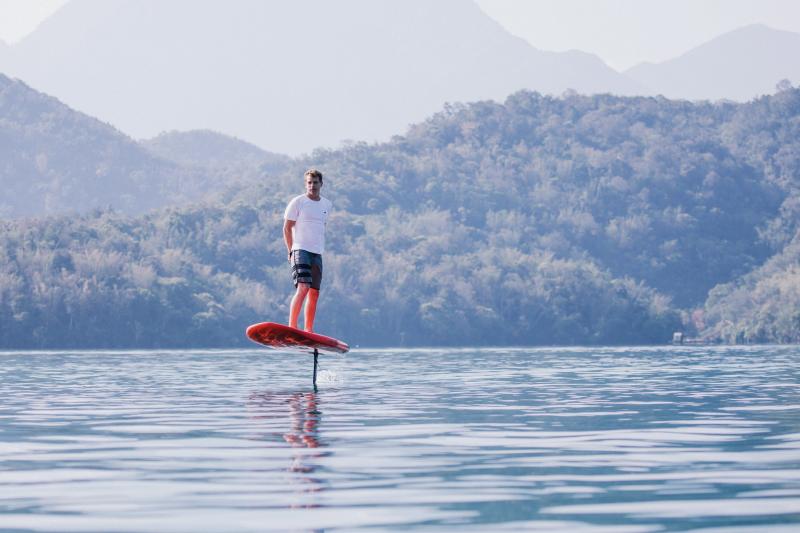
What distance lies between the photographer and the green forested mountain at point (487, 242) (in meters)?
100

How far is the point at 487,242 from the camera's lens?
459ft

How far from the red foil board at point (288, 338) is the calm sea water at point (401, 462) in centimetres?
→ 67

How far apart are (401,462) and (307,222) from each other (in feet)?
32.4

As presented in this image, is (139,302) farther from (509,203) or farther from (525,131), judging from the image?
(525,131)

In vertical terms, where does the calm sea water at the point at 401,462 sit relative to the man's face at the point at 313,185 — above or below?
below

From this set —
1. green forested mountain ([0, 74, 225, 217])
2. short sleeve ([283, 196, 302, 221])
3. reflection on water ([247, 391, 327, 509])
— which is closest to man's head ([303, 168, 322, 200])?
short sleeve ([283, 196, 302, 221])

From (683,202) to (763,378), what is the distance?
389 feet

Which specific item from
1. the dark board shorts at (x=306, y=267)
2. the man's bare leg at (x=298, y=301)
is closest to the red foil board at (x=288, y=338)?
the man's bare leg at (x=298, y=301)

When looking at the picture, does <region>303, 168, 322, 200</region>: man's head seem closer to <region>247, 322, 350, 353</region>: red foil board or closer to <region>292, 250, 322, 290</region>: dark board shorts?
<region>292, 250, 322, 290</region>: dark board shorts

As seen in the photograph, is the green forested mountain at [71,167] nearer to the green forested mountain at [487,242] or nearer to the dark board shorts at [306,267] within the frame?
the green forested mountain at [487,242]

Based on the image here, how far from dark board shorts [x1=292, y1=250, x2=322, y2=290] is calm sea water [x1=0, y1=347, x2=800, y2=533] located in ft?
5.10

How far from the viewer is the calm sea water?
8.62 metres

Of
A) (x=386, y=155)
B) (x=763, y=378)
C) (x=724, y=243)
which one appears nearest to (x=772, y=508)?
(x=763, y=378)

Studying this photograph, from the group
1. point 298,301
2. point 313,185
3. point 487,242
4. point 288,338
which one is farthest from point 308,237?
point 487,242
